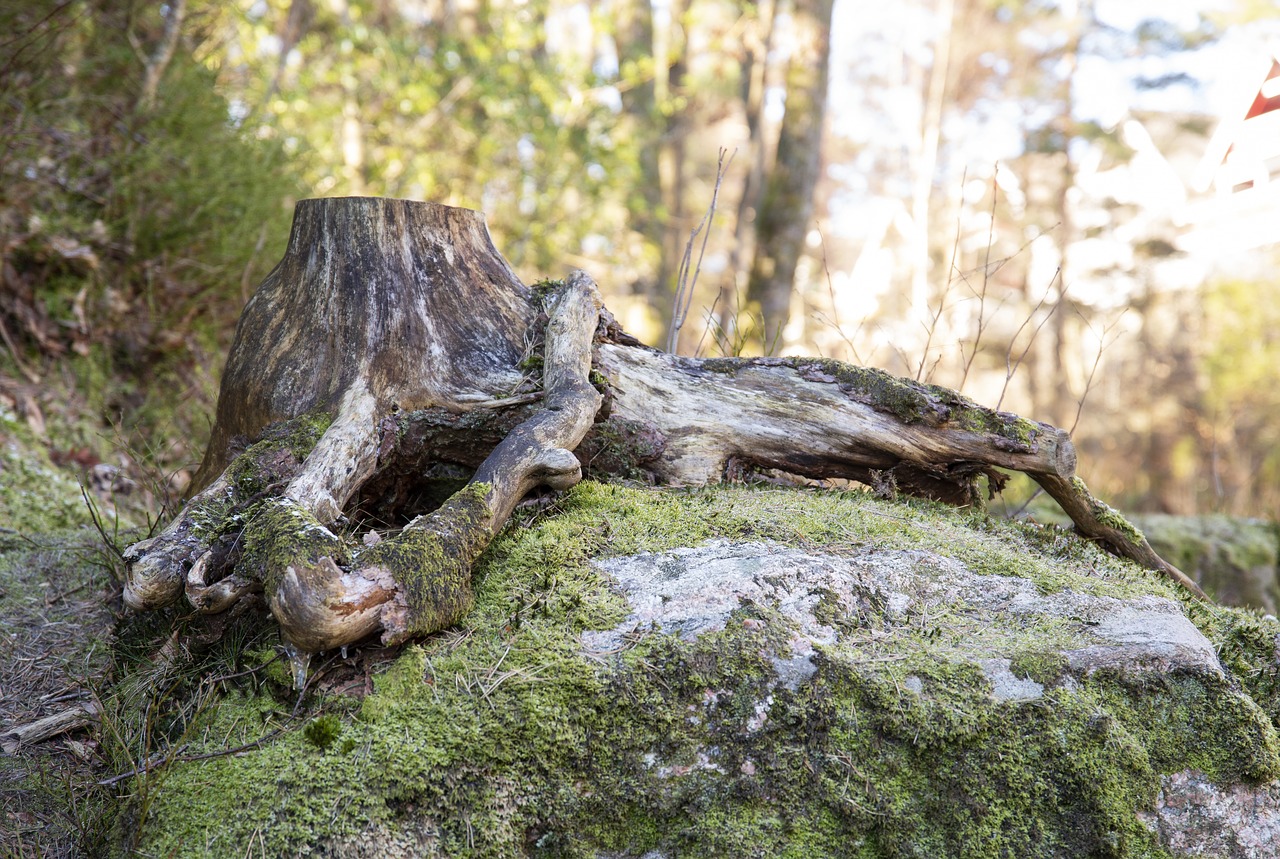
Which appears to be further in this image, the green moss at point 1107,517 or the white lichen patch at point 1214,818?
the green moss at point 1107,517

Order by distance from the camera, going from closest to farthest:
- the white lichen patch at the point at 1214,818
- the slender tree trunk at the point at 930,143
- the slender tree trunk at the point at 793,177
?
the white lichen patch at the point at 1214,818
the slender tree trunk at the point at 793,177
the slender tree trunk at the point at 930,143

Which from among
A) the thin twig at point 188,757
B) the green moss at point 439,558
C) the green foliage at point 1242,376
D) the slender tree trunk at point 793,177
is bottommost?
the green foliage at point 1242,376

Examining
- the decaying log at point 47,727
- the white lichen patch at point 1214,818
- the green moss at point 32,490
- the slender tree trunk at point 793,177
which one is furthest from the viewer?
the slender tree trunk at point 793,177

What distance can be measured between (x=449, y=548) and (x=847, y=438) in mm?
1815

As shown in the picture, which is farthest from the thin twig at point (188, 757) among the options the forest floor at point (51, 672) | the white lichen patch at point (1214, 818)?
the white lichen patch at point (1214, 818)

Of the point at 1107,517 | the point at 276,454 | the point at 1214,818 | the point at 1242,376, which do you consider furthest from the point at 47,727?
the point at 1242,376

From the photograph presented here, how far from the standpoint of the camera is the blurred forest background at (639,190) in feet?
16.5

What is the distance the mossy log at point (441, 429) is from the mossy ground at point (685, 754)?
283mm

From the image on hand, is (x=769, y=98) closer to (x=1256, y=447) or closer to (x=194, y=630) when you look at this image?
(x=1256, y=447)

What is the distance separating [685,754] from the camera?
6.72ft

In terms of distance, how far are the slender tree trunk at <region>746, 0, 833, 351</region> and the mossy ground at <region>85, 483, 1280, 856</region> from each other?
20.0 feet

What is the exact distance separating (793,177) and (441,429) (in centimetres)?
618

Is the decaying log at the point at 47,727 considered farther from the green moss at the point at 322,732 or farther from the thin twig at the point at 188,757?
the green moss at the point at 322,732

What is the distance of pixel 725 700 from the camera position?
211 cm
